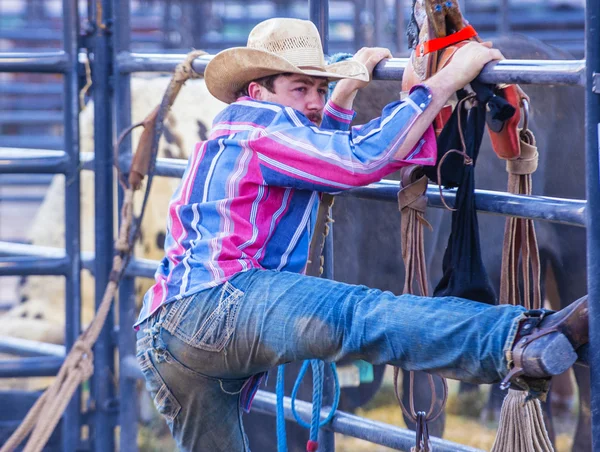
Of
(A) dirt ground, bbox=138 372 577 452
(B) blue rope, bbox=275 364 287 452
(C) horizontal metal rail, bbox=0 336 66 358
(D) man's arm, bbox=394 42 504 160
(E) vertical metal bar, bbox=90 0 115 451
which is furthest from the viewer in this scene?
(A) dirt ground, bbox=138 372 577 452

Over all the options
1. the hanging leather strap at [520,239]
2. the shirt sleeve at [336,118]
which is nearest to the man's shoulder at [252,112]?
the shirt sleeve at [336,118]

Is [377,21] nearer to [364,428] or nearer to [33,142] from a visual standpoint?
[33,142]

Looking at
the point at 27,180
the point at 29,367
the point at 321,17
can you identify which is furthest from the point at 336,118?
the point at 27,180

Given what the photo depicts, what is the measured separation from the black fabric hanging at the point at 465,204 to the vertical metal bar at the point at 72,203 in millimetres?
1444

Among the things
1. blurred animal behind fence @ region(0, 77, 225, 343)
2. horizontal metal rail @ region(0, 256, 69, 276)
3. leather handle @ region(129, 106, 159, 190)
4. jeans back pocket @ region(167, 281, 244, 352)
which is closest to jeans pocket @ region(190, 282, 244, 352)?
jeans back pocket @ region(167, 281, 244, 352)

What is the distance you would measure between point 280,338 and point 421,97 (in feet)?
1.58

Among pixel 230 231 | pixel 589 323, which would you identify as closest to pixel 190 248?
pixel 230 231

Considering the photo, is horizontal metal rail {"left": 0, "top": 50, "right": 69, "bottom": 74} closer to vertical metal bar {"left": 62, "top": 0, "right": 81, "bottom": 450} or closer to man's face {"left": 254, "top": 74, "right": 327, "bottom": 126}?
vertical metal bar {"left": 62, "top": 0, "right": 81, "bottom": 450}

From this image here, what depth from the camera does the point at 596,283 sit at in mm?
1304

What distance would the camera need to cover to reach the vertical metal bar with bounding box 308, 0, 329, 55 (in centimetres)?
199

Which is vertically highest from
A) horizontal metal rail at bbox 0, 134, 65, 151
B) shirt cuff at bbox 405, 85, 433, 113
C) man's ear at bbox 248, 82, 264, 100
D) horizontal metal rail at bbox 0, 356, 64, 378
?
man's ear at bbox 248, 82, 264, 100

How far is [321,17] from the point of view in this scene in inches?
78.3

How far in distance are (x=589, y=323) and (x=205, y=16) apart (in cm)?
623

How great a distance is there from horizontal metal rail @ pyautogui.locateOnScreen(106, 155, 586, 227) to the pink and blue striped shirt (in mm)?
124
